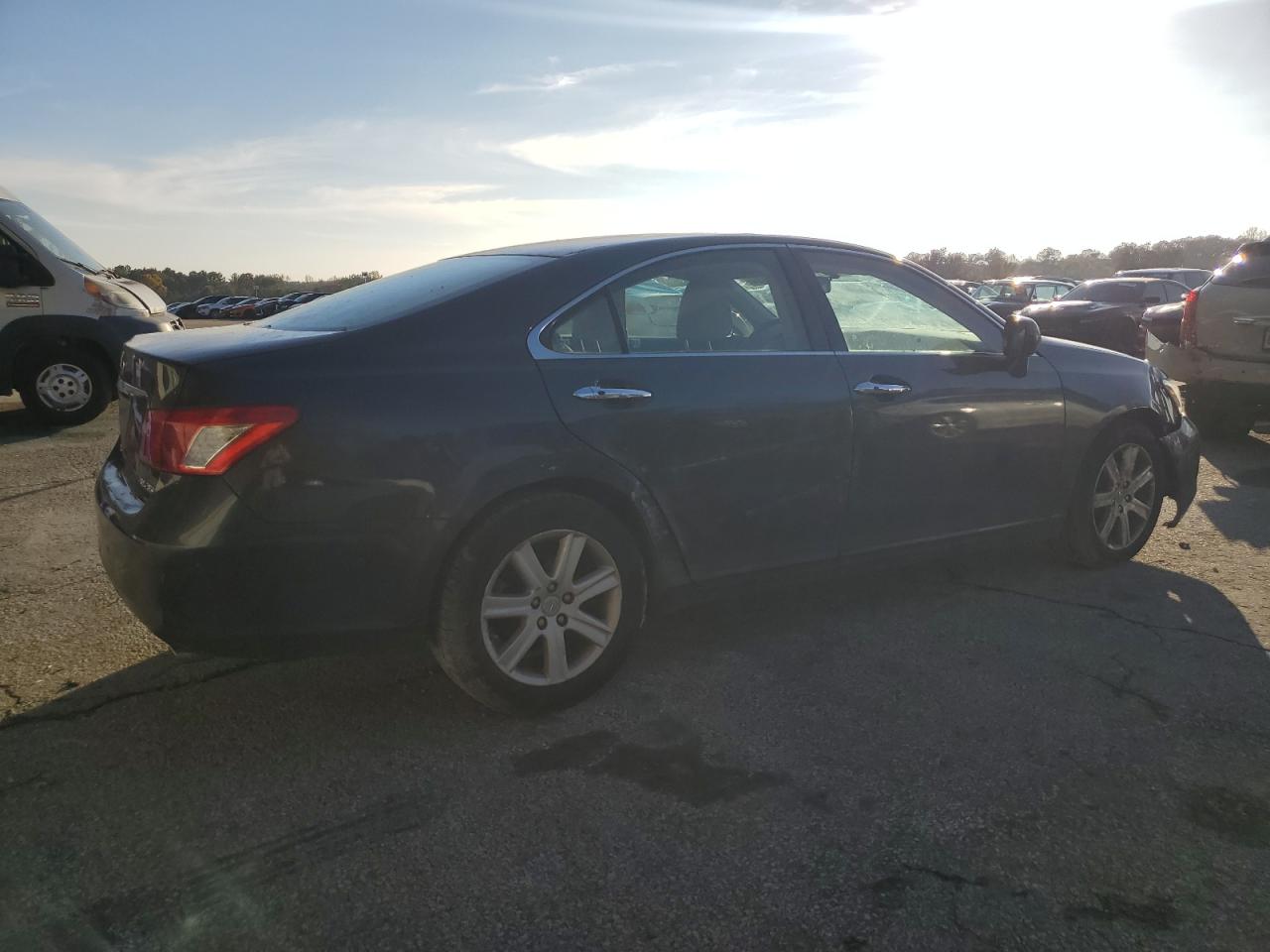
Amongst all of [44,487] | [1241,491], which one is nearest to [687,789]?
[44,487]

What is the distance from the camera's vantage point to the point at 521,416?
3.21m

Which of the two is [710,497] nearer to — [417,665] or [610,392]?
[610,392]

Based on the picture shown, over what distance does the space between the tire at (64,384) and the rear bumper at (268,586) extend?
22.2ft

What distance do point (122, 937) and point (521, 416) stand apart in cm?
170

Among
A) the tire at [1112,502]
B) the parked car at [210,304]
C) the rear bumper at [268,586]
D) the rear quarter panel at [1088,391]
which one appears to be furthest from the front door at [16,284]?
the parked car at [210,304]

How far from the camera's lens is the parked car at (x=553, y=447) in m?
2.92

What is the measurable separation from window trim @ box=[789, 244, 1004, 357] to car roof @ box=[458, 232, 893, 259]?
3 centimetres

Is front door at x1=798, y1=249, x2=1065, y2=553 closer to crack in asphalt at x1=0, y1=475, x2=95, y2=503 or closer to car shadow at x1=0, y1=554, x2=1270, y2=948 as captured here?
car shadow at x1=0, y1=554, x2=1270, y2=948

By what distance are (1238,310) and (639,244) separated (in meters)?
6.42

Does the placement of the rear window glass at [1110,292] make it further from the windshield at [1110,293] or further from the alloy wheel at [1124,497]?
the alloy wheel at [1124,497]

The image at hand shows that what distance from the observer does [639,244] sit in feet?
12.3

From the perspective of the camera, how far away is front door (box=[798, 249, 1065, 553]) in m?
4.04

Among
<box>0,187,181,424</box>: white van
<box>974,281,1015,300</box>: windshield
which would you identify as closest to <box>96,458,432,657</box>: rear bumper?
<box>0,187,181,424</box>: white van

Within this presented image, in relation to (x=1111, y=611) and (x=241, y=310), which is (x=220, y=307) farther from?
(x=1111, y=611)
